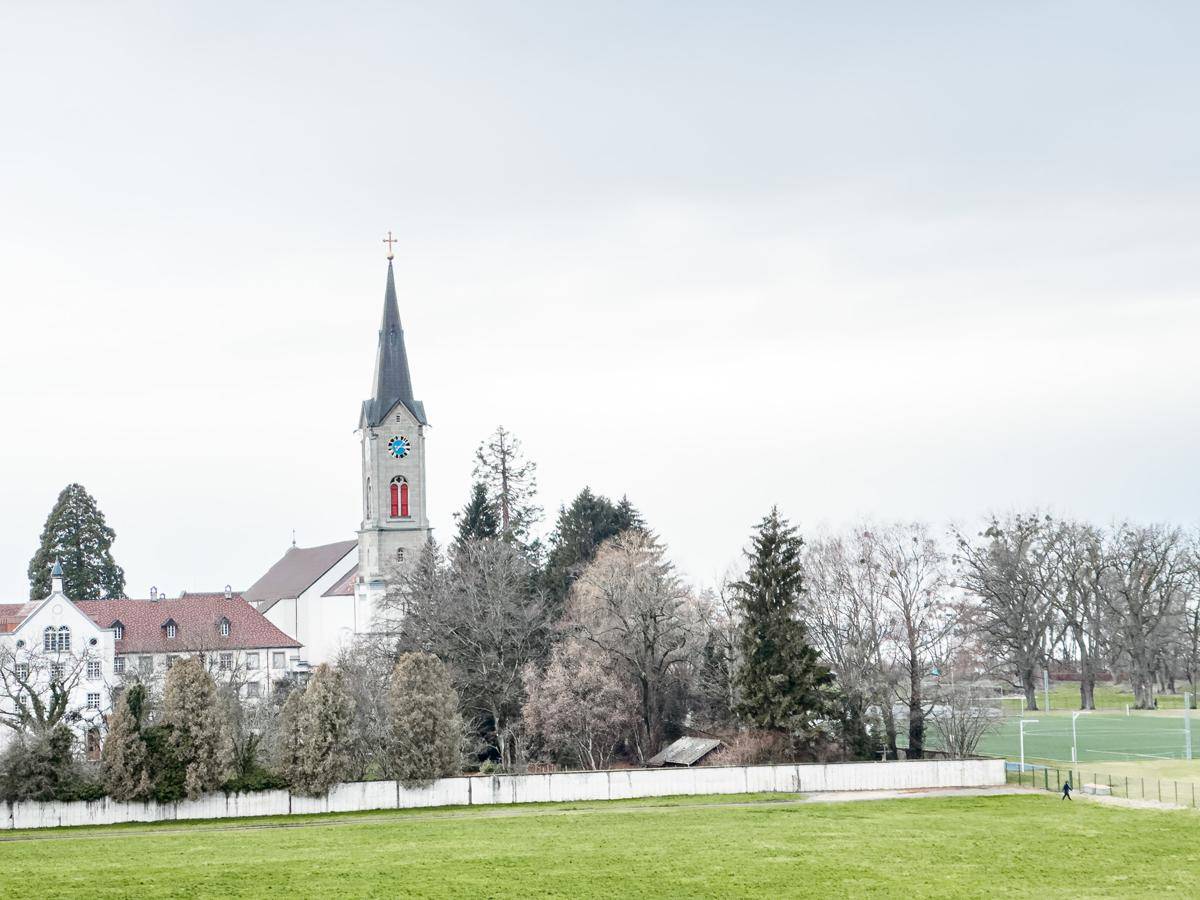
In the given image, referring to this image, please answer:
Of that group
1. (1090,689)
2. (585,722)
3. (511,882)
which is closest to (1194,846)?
(511,882)

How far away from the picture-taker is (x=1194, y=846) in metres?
40.3

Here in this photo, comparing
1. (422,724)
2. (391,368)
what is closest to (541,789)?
(422,724)

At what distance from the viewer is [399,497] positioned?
9025 centimetres

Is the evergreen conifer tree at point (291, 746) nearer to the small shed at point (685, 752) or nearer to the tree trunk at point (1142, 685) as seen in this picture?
the small shed at point (685, 752)

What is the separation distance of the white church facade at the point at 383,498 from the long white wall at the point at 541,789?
3411 centimetres

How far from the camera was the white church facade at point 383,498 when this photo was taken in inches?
3519

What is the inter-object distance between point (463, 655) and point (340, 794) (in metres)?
16.9

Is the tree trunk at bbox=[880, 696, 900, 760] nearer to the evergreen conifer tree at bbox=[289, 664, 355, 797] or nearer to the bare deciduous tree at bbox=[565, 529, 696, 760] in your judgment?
the bare deciduous tree at bbox=[565, 529, 696, 760]

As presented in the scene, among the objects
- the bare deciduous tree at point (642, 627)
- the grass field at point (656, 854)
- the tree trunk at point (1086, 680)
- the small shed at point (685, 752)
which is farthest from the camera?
the tree trunk at point (1086, 680)

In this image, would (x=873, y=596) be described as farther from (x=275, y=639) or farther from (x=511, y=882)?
(x=275, y=639)

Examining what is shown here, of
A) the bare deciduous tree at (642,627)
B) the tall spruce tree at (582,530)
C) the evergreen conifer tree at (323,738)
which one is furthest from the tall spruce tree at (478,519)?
the evergreen conifer tree at (323,738)

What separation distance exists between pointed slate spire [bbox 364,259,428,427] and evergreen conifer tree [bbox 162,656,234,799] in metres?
40.4

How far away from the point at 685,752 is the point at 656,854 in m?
21.1

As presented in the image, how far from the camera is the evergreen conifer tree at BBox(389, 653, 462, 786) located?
53.4 metres
